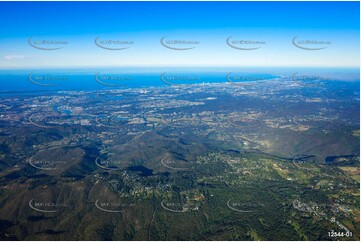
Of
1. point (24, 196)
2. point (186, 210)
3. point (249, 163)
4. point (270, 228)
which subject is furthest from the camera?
point (249, 163)

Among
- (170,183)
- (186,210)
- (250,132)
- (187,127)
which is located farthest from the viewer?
(187,127)

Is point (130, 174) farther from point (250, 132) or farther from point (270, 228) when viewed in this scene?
point (250, 132)

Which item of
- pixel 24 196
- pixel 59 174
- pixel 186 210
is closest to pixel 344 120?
pixel 186 210

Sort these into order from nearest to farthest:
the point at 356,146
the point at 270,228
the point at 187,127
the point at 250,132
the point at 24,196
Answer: the point at 270,228
the point at 24,196
the point at 356,146
the point at 250,132
the point at 187,127

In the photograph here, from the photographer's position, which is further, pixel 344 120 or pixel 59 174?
pixel 344 120

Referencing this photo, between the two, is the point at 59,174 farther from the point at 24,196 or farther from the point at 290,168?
the point at 290,168

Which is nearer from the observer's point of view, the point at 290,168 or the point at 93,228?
the point at 93,228

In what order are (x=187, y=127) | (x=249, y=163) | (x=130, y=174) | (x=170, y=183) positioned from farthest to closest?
(x=187, y=127) < (x=249, y=163) < (x=130, y=174) < (x=170, y=183)

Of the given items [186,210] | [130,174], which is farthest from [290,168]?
[130,174]

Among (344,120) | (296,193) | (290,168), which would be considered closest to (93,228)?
(296,193)
